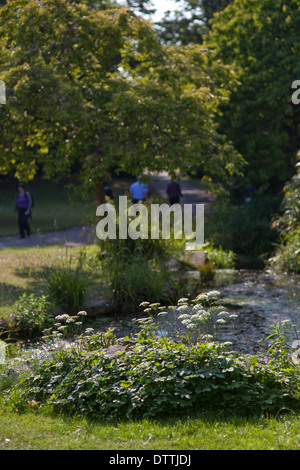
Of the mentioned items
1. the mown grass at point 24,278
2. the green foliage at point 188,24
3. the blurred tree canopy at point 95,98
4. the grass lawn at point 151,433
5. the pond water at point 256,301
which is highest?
the green foliage at point 188,24

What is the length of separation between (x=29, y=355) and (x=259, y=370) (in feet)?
10.3

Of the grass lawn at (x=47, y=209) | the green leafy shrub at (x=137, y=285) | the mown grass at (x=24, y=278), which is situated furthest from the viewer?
the grass lawn at (x=47, y=209)

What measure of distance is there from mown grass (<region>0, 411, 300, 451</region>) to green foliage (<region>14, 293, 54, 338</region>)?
11.1 feet

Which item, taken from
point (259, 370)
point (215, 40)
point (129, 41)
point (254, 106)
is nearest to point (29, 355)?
point (259, 370)

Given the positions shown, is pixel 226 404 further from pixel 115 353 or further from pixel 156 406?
pixel 115 353

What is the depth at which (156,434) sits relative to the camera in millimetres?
4660

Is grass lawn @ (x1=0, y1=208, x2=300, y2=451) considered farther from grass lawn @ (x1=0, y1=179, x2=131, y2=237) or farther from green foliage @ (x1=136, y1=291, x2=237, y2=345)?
grass lawn @ (x1=0, y1=179, x2=131, y2=237)

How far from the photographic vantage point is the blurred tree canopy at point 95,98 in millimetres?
12469

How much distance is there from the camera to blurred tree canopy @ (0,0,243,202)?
12.5 meters

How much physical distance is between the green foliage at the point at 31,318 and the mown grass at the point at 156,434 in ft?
11.1

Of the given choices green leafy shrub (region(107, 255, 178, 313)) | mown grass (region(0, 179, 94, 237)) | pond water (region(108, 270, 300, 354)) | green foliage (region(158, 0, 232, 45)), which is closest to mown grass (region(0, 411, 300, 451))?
pond water (region(108, 270, 300, 354))

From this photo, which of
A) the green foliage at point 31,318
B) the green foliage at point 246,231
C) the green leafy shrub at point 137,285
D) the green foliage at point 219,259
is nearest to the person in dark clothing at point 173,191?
the green foliage at point 246,231

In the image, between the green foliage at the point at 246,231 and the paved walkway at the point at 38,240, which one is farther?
the green foliage at the point at 246,231

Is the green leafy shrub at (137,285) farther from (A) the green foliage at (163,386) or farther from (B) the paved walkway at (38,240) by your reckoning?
(B) the paved walkway at (38,240)
